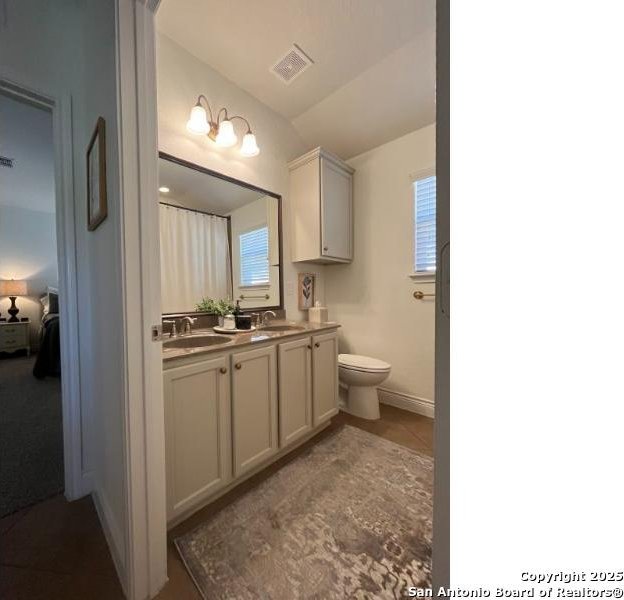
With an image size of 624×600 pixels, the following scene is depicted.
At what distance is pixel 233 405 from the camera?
4.28 ft

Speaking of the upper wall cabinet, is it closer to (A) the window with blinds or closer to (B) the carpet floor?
(A) the window with blinds

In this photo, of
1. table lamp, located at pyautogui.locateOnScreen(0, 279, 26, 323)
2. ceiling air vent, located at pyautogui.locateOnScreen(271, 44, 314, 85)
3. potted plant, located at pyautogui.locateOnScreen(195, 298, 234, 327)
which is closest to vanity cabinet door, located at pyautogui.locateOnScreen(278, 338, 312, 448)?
potted plant, located at pyautogui.locateOnScreen(195, 298, 234, 327)

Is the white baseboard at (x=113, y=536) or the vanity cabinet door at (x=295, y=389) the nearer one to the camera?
the white baseboard at (x=113, y=536)

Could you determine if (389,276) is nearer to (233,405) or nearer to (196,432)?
(233,405)

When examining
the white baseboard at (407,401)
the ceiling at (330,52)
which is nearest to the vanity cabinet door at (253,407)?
the white baseboard at (407,401)

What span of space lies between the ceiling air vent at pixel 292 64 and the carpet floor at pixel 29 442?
2.90 meters

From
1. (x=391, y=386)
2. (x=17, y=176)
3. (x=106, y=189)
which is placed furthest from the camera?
(x=17, y=176)

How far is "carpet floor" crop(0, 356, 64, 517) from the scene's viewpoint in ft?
4.40

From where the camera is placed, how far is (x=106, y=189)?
963mm

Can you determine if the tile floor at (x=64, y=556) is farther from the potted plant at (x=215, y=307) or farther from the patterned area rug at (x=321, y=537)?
the potted plant at (x=215, y=307)

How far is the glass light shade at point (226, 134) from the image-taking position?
5.69 feet
